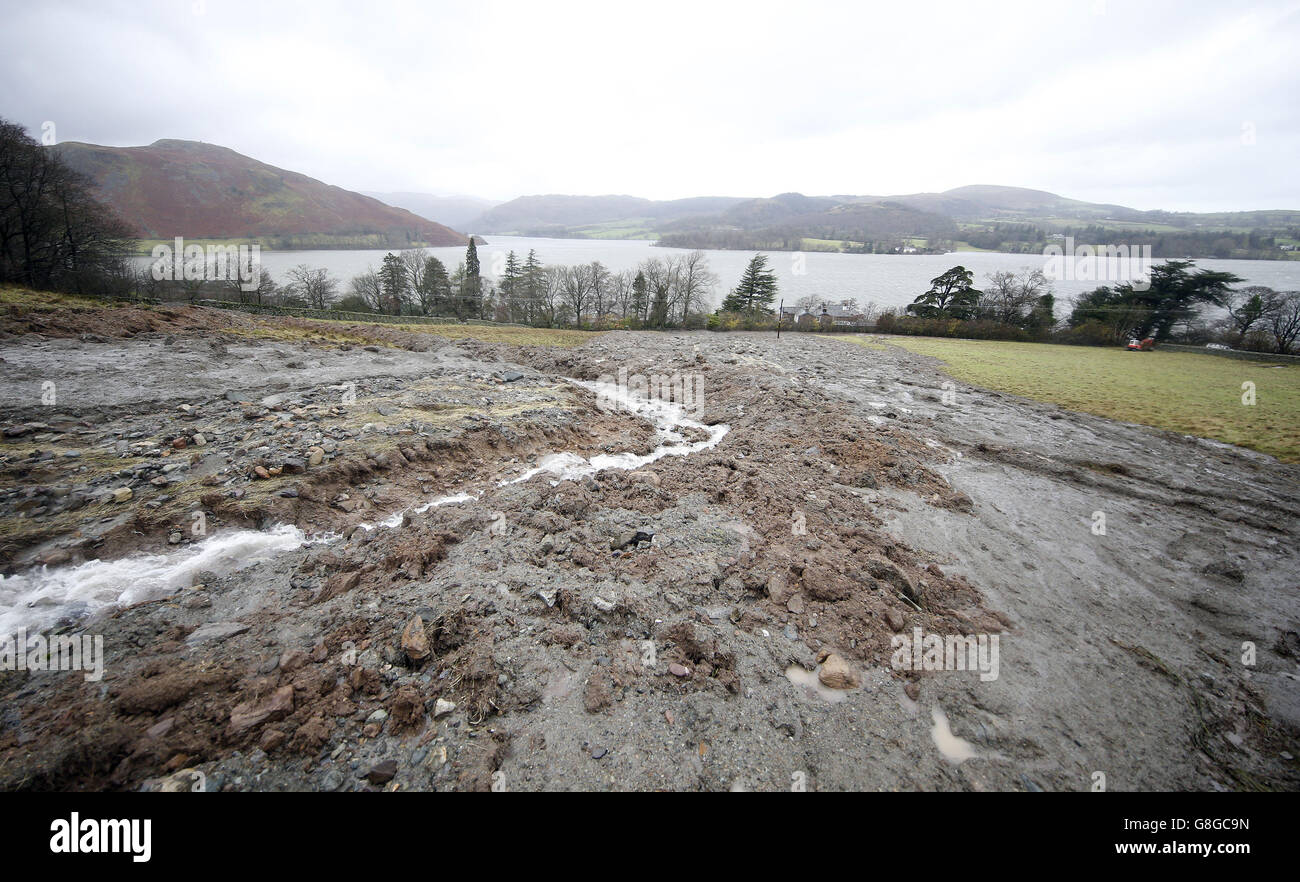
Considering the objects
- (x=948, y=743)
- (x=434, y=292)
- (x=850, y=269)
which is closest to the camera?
(x=948, y=743)

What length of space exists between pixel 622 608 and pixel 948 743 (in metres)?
3.24

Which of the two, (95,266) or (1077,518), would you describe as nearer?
(1077,518)

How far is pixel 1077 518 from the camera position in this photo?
8.45m

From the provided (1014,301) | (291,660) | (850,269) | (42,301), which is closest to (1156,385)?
(1014,301)

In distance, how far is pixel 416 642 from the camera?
412cm

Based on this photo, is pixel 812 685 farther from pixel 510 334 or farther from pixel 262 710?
pixel 510 334

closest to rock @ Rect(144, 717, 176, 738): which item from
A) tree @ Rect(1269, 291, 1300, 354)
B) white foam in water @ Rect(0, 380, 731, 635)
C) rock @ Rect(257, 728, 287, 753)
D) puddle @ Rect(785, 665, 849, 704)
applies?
rock @ Rect(257, 728, 287, 753)

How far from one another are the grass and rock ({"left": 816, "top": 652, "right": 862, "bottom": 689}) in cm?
1678

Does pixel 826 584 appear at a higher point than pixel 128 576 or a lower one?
lower

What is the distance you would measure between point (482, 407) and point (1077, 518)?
45.3ft

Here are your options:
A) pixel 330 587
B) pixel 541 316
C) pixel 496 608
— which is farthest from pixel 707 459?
pixel 541 316

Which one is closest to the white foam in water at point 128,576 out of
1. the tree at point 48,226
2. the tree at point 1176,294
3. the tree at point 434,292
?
the tree at point 48,226
